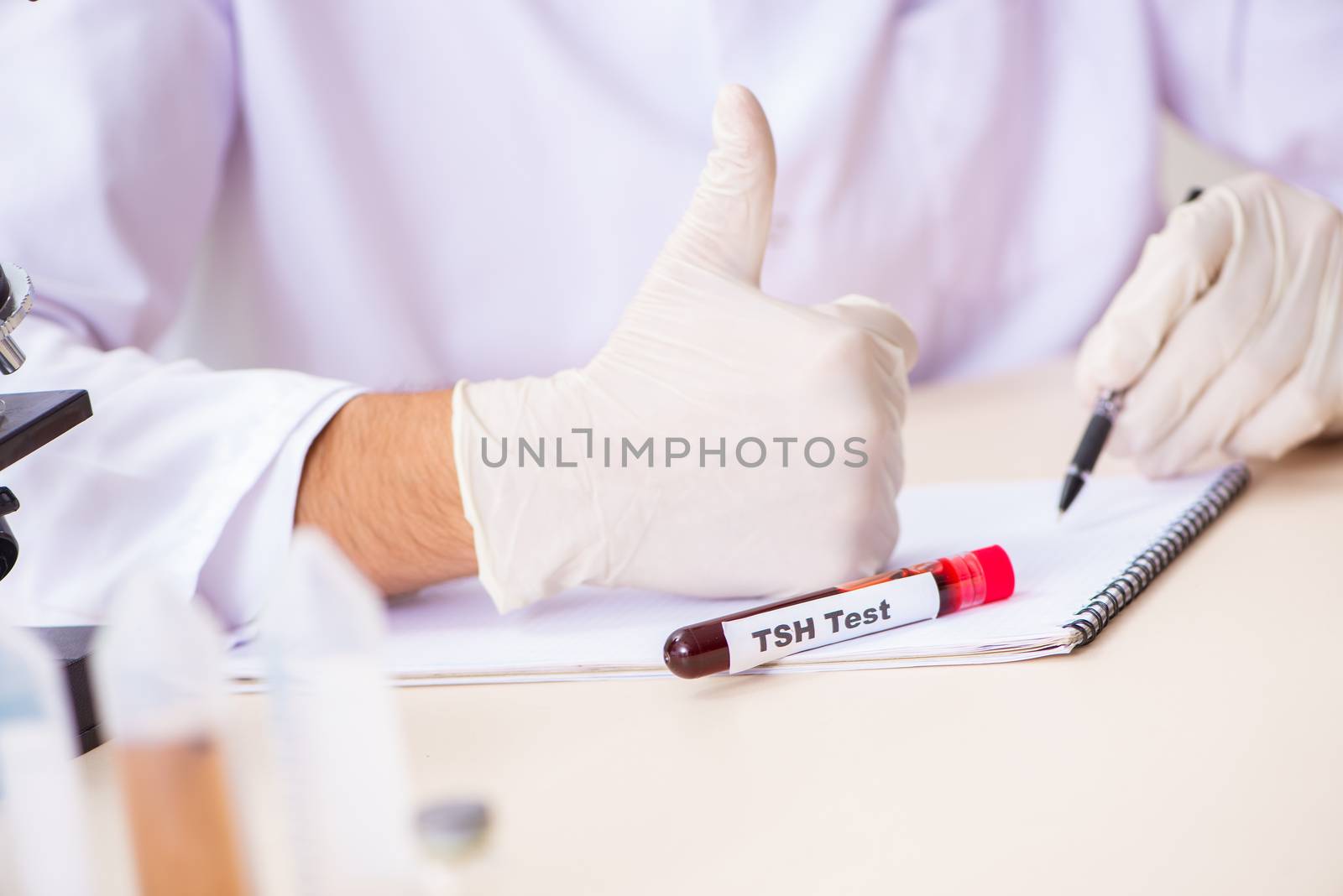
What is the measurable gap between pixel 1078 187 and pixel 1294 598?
853 mm

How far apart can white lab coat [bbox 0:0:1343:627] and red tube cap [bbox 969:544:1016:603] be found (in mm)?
691

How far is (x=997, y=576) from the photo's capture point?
760 mm

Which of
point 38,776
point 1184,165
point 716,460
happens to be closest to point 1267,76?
point 716,460

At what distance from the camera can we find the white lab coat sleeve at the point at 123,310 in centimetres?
87

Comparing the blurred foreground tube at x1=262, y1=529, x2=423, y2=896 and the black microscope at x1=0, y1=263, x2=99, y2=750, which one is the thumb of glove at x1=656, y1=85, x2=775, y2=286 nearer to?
the black microscope at x1=0, y1=263, x2=99, y2=750

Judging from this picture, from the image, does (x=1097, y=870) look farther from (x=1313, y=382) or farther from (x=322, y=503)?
(x=1313, y=382)

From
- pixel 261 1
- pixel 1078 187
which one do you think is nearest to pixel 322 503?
pixel 261 1

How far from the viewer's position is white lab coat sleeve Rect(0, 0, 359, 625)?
0.87 meters

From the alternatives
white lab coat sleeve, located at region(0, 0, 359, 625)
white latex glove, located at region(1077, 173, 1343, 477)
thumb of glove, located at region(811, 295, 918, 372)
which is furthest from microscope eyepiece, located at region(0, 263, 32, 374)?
white latex glove, located at region(1077, 173, 1343, 477)

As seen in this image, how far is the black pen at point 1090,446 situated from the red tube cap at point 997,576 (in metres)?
0.19

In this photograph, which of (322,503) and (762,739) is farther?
(322,503)

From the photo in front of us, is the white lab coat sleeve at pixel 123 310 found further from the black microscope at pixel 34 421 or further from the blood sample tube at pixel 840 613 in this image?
the blood sample tube at pixel 840 613

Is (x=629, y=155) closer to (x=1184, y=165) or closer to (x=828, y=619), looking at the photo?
A: (x=828, y=619)

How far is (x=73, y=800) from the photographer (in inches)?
15.7
